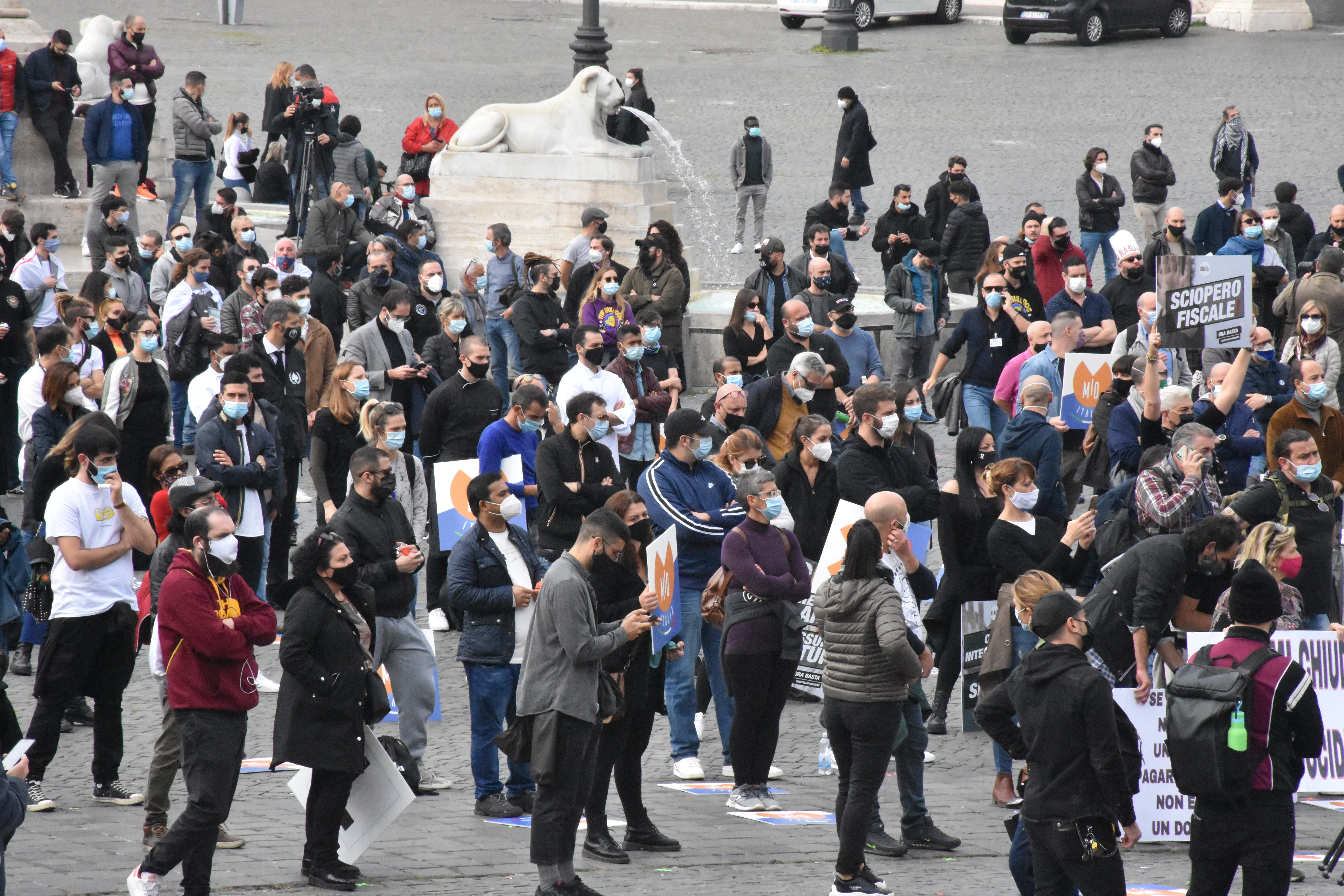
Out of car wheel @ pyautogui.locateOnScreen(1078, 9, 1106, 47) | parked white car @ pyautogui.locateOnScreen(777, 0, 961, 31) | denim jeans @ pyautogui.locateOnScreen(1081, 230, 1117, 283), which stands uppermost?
parked white car @ pyautogui.locateOnScreen(777, 0, 961, 31)

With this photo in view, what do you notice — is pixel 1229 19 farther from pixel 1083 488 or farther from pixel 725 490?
pixel 725 490

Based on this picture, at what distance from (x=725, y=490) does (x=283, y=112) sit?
1079cm

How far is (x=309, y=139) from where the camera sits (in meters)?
18.1

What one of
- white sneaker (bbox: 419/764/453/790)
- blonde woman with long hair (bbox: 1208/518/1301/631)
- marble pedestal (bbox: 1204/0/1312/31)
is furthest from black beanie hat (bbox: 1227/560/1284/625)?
marble pedestal (bbox: 1204/0/1312/31)

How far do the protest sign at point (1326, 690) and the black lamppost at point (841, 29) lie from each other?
25534mm

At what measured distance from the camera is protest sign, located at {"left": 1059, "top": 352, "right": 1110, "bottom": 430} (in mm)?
12203

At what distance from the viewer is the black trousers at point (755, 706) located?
8406 mm

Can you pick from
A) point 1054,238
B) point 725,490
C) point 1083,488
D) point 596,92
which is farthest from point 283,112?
point 725,490

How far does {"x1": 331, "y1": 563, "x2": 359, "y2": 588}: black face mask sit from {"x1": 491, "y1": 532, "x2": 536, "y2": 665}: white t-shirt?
87 centimetres

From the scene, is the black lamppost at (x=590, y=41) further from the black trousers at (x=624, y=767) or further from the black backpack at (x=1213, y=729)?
the black backpack at (x=1213, y=729)

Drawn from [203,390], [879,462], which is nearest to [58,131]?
[203,390]

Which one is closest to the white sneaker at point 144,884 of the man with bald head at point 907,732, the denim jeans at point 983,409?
the man with bald head at point 907,732

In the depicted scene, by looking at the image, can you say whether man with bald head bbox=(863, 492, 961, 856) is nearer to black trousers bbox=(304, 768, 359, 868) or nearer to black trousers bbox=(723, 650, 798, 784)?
black trousers bbox=(723, 650, 798, 784)

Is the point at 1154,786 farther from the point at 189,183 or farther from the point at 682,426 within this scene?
the point at 189,183
